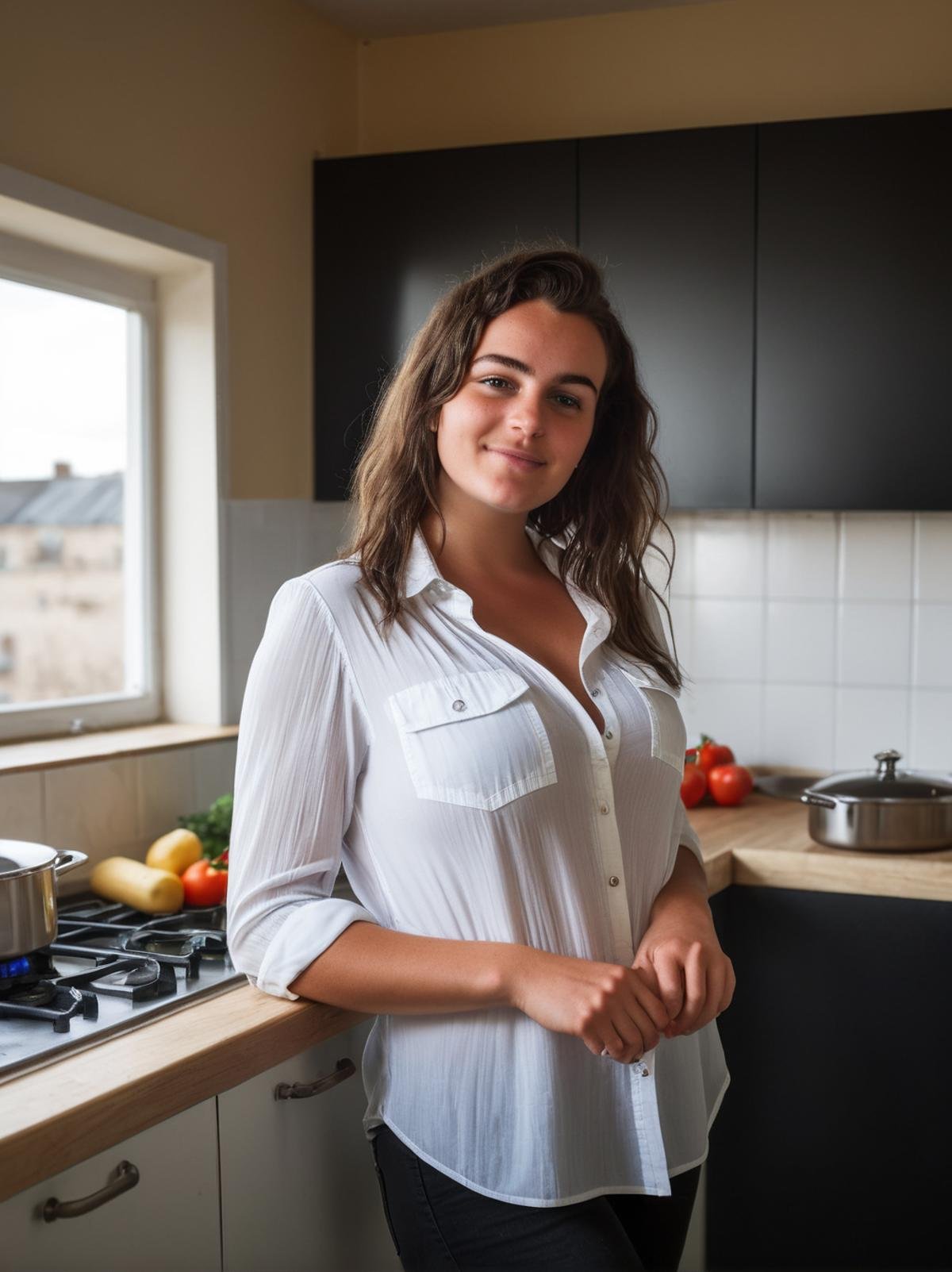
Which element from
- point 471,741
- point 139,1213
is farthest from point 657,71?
point 139,1213

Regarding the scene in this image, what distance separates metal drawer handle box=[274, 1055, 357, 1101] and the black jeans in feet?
0.60

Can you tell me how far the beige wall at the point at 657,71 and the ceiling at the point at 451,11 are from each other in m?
0.03

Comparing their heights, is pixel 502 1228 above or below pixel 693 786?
below

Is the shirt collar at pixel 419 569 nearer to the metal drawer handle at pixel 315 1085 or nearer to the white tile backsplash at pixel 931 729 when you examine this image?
the metal drawer handle at pixel 315 1085

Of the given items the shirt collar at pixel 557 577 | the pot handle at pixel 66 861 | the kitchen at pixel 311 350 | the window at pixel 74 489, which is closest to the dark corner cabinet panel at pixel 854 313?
the kitchen at pixel 311 350

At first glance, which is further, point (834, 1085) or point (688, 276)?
point (688, 276)

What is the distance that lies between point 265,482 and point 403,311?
0.45 m

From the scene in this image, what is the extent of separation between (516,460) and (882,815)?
122cm

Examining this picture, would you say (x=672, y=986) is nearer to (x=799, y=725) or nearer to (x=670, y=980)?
(x=670, y=980)

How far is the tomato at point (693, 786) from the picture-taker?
269 cm

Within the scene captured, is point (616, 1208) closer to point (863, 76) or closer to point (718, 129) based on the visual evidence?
point (718, 129)

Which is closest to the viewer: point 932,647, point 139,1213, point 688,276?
point 139,1213

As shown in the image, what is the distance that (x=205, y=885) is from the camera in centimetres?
197

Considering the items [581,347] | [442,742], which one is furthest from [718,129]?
[442,742]
